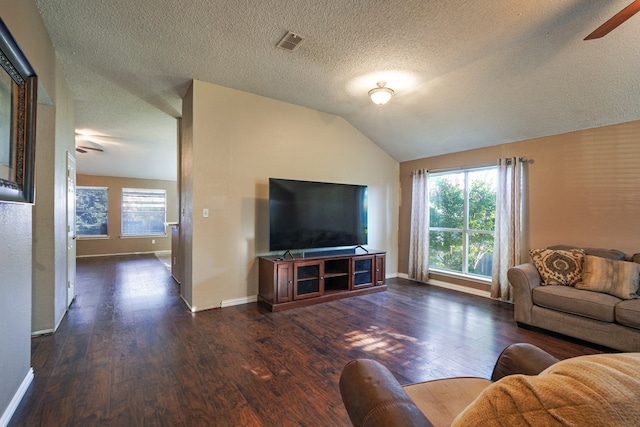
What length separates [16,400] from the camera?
1.77 m

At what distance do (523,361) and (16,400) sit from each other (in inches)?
113

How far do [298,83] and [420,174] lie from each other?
9.01 feet

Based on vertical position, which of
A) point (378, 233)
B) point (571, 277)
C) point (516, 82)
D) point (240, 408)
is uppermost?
point (516, 82)

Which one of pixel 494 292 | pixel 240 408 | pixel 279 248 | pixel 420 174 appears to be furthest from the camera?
pixel 420 174

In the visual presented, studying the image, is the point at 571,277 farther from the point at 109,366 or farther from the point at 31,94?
the point at 31,94

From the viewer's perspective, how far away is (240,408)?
180cm

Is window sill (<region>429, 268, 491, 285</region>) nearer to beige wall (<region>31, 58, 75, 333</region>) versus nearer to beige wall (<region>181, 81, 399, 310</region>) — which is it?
beige wall (<region>181, 81, 399, 310</region>)

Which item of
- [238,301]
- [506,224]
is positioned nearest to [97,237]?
[238,301]

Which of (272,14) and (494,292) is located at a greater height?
(272,14)

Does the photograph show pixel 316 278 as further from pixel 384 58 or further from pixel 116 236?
pixel 116 236

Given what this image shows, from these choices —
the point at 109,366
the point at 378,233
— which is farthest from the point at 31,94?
the point at 378,233

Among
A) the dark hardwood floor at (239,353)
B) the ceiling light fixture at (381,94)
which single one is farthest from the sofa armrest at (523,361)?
the ceiling light fixture at (381,94)

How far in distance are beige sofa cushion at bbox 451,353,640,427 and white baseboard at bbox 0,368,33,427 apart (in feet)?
7.90

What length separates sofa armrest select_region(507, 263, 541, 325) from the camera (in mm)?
3066
